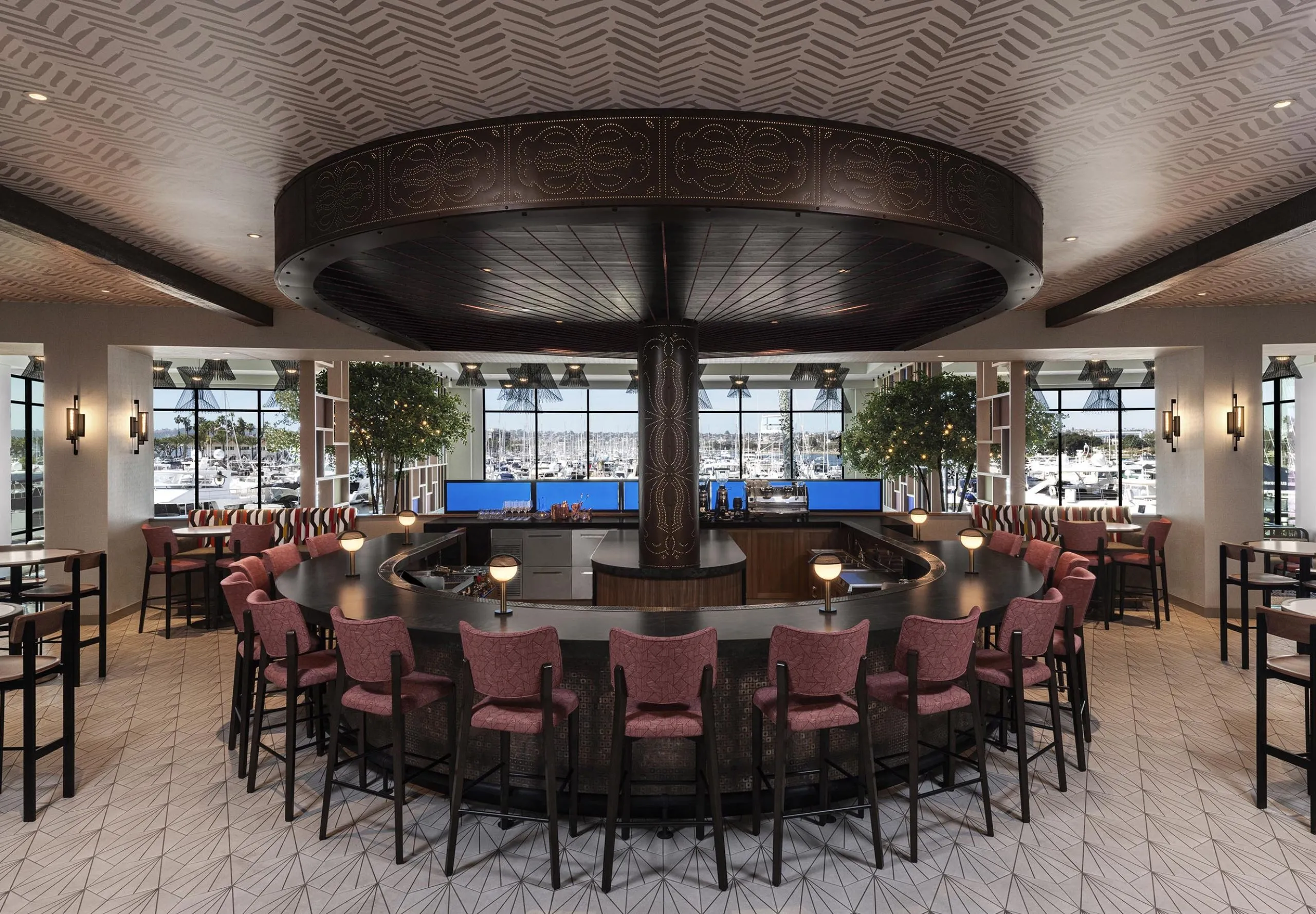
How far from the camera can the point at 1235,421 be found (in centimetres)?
805

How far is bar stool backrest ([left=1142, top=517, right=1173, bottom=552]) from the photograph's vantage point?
8109 millimetres

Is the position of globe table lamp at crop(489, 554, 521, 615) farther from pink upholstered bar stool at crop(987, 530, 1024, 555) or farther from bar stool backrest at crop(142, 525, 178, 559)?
bar stool backrest at crop(142, 525, 178, 559)

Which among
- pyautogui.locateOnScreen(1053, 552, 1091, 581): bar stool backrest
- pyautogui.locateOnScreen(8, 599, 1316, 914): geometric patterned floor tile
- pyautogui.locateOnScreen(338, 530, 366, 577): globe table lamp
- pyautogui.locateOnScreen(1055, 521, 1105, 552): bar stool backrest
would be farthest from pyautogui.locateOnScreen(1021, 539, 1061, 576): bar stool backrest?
pyautogui.locateOnScreen(338, 530, 366, 577): globe table lamp

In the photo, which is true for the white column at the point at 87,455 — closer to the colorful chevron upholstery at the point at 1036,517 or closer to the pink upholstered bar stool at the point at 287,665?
the pink upholstered bar stool at the point at 287,665

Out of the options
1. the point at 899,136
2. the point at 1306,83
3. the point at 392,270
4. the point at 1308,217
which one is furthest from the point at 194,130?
the point at 1308,217

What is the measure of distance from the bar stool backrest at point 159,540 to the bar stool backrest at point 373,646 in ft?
18.1

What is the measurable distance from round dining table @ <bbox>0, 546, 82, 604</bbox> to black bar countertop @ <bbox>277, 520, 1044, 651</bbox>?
86.8 inches

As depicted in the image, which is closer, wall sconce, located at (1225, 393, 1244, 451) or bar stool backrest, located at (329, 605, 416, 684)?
bar stool backrest, located at (329, 605, 416, 684)

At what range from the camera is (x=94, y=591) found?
6.13 m

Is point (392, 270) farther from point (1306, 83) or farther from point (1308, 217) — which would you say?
point (1308, 217)

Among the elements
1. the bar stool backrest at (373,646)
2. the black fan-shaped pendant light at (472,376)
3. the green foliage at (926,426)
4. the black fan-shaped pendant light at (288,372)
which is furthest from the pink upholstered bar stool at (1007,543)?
the black fan-shaped pendant light at (288,372)

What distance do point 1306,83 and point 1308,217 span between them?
1731mm

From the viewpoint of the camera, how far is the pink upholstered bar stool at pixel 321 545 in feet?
21.0

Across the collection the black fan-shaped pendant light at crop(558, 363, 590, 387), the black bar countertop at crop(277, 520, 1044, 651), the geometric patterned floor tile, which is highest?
the black fan-shaped pendant light at crop(558, 363, 590, 387)
